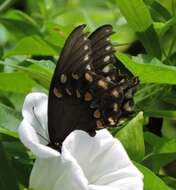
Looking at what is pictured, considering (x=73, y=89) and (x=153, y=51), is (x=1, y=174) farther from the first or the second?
(x=153, y=51)

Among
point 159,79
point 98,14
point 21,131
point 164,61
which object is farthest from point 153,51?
point 98,14

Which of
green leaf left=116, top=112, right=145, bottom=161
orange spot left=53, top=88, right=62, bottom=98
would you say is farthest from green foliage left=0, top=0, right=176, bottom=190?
orange spot left=53, top=88, right=62, bottom=98

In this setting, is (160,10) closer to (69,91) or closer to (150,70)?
(150,70)

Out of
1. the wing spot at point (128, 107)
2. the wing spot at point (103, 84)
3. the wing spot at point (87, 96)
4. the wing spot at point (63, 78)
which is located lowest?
the wing spot at point (128, 107)

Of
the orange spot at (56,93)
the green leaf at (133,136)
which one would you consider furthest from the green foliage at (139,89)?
the orange spot at (56,93)

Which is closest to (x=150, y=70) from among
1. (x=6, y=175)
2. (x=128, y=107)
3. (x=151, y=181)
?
(x=128, y=107)

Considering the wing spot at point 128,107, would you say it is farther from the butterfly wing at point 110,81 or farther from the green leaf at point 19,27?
the green leaf at point 19,27

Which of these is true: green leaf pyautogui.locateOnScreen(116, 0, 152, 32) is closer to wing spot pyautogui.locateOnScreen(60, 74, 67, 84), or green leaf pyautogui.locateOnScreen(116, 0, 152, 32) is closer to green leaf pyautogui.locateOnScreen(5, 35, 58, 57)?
green leaf pyautogui.locateOnScreen(5, 35, 58, 57)
